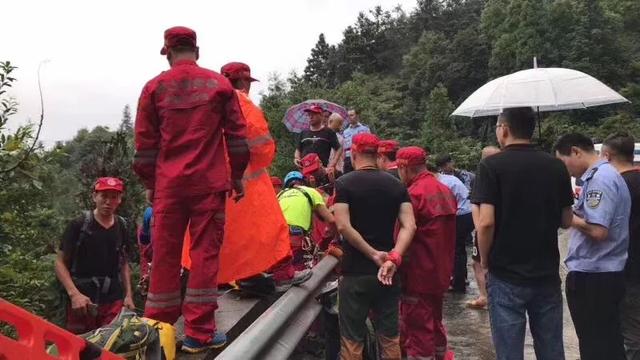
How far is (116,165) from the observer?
11.2 meters

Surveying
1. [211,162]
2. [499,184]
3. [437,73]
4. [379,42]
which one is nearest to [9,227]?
[211,162]

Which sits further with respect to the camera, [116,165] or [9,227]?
[116,165]

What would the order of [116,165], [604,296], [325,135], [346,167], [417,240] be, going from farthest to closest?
[116,165], [346,167], [325,135], [417,240], [604,296]

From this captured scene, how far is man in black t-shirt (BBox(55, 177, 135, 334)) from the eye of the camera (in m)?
4.52

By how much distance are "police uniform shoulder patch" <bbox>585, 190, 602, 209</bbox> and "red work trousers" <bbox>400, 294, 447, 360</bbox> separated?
1469 millimetres

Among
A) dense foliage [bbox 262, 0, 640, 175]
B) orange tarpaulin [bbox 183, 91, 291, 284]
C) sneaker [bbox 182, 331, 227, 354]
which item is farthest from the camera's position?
dense foliage [bbox 262, 0, 640, 175]

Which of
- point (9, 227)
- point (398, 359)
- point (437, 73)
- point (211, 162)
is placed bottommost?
point (398, 359)

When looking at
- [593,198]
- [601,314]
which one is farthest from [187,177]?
[601,314]

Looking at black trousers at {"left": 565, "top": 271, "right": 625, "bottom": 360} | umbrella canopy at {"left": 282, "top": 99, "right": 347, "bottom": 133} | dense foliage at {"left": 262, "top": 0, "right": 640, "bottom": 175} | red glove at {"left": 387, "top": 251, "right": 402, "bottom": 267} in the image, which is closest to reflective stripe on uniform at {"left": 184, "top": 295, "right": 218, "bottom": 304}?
red glove at {"left": 387, "top": 251, "right": 402, "bottom": 267}

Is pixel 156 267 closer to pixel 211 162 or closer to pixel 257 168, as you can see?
pixel 211 162

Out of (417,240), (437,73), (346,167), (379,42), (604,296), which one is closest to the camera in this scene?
(604,296)

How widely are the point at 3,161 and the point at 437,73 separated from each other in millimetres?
67293

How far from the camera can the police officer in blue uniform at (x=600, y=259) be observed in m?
3.97

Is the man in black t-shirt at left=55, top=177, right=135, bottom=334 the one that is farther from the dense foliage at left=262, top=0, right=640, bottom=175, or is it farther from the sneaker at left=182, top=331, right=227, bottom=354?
the dense foliage at left=262, top=0, right=640, bottom=175
